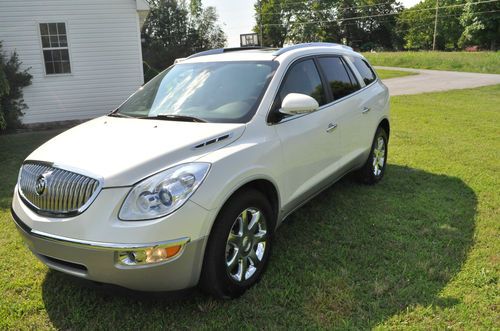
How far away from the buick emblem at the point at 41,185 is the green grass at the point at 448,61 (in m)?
32.8

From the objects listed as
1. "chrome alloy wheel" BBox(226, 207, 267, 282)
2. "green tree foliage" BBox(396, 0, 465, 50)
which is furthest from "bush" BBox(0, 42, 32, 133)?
"green tree foliage" BBox(396, 0, 465, 50)

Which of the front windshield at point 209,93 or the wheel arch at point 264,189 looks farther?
the front windshield at point 209,93

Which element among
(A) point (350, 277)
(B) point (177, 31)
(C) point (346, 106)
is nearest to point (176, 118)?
(A) point (350, 277)

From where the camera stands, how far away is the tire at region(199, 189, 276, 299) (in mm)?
2924

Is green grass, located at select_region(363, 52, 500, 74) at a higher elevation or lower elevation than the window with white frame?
lower

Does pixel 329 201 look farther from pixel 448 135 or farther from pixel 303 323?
pixel 448 135

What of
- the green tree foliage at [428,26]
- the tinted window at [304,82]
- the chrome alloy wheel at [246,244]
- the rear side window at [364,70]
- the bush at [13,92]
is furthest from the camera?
the green tree foliage at [428,26]

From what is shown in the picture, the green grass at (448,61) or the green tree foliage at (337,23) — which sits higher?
the green tree foliage at (337,23)

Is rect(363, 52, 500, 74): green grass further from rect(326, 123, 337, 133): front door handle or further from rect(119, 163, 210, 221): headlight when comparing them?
rect(119, 163, 210, 221): headlight

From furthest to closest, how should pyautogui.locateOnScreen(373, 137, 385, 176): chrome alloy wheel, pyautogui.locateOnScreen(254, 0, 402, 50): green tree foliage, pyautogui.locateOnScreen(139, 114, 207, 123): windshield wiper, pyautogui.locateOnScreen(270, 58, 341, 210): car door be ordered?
pyautogui.locateOnScreen(254, 0, 402, 50): green tree foliage, pyautogui.locateOnScreen(373, 137, 385, 176): chrome alloy wheel, pyautogui.locateOnScreen(270, 58, 341, 210): car door, pyautogui.locateOnScreen(139, 114, 207, 123): windshield wiper

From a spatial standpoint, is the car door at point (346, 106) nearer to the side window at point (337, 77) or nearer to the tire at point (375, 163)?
the side window at point (337, 77)

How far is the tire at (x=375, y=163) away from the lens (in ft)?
18.4

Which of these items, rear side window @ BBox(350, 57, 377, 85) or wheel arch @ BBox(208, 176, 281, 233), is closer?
wheel arch @ BBox(208, 176, 281, 233)

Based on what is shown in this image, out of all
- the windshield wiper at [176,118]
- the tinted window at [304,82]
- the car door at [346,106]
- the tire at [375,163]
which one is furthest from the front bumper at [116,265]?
the tire at [375,163]
